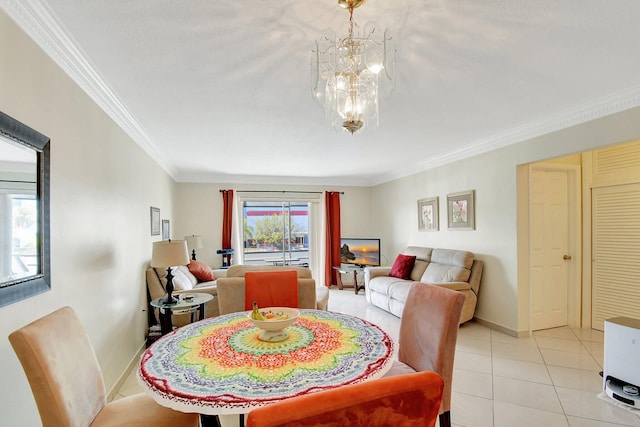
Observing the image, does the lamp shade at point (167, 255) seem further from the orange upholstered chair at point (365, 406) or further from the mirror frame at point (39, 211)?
the orange upholstered chair at point (365, 406)

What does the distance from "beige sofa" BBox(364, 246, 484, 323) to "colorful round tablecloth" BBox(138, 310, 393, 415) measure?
235 centimetres

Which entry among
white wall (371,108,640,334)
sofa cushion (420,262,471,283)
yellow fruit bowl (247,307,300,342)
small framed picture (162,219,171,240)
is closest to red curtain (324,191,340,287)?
white wall (371,108,640,334)

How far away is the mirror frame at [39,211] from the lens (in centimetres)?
138

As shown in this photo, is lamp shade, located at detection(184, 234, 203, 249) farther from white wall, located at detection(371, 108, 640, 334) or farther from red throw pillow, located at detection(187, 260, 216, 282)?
white wall, located at detection(371, 108, 640, 334)

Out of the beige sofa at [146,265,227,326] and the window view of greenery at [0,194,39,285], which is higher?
the window view of greenery at [0,194,39,285]

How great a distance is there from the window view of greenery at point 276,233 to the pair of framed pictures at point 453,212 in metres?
2.77

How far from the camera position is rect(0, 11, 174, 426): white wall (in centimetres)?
146

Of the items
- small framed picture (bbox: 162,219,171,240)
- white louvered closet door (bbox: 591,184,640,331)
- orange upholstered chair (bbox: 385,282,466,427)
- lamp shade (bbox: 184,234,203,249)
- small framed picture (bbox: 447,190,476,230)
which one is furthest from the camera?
lamp shade (bbox: 184,234,203,249)

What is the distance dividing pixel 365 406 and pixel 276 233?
661cm

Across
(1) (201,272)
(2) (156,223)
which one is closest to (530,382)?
(1) (201,272)

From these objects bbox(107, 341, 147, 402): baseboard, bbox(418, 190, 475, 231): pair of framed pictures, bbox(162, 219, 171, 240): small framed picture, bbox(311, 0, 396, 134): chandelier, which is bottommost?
bbox(107, 341, 147, 402): baseboard

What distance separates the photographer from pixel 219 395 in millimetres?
1161

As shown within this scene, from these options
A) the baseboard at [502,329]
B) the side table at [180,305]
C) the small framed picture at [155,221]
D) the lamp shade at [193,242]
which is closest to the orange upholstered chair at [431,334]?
the side table at [180,305]

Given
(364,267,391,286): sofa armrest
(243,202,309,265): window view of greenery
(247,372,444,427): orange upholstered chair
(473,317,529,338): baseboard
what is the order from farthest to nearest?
(243,202,309,265): window view of greenery < (364,267,391,286): sofa armrest < (473,317,529,338): baseboard < (247,372,444,427): orange upholstered chair
